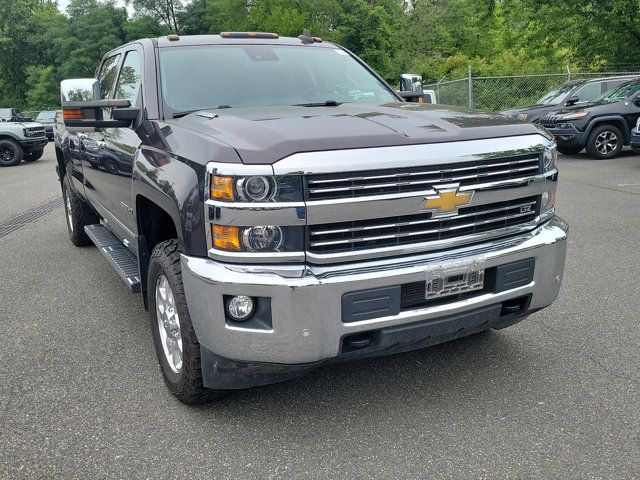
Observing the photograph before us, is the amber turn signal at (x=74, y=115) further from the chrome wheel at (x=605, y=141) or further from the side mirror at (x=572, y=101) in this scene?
the side mirror at (x=572, y=101)

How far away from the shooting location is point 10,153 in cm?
1853

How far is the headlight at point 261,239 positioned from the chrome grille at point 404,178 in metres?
0.18

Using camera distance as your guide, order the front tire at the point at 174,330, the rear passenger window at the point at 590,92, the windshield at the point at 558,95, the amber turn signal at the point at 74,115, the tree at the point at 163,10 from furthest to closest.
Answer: the tree at the point at 163,10, the windshield at the point at 558,95, the rear passenger window at the point at 590,92, the amber turn signal at the point at 74,115, the front tire at the point at 174,330

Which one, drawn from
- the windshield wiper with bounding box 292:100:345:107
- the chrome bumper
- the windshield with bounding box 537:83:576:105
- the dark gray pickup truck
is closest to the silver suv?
the windshield with bounding box 537:83:576:105

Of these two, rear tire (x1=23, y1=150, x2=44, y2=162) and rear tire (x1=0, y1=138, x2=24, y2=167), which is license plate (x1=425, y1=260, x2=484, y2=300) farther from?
rear tire (x1=23, y1=150, x2=44, y2=162)

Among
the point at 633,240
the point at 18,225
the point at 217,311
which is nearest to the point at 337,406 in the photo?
the point at 217,311

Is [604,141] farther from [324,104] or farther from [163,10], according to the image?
[163,10]

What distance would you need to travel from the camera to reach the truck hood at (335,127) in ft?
8.53

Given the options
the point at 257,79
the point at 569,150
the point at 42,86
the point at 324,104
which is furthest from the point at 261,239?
the point at 42,86

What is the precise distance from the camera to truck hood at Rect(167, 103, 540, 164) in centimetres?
260

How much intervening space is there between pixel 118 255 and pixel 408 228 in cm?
249

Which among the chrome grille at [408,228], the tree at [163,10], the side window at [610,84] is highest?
the tree at [163,10]

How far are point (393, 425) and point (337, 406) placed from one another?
32 centimetres

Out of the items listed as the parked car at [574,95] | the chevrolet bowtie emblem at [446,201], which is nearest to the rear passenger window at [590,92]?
the parked car at [574,95]
